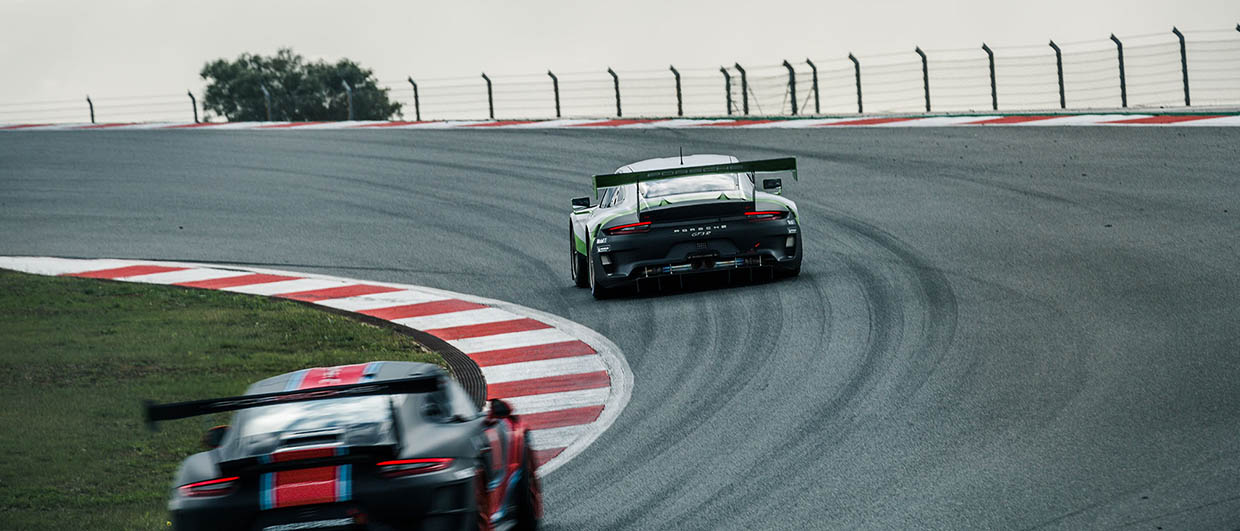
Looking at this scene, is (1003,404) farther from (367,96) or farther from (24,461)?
(367,96)

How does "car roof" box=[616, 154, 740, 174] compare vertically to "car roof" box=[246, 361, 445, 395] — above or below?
above

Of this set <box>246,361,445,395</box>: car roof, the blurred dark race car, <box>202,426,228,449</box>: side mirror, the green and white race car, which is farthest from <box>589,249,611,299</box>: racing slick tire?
<box>202,426,228,449</box>: side mirror

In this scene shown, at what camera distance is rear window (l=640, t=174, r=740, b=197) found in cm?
1283

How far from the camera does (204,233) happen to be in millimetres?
18359

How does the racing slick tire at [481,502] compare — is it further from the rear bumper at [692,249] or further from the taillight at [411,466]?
the rear bumper at [692,249]

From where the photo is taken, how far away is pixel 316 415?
5.48 m

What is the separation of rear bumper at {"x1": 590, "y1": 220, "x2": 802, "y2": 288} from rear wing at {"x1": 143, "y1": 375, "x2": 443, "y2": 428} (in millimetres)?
6973

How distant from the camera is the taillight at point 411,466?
17.3 ft

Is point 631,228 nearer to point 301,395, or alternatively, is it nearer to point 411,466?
point 301,395

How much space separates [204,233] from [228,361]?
7.34 m

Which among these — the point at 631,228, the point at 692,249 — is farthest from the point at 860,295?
the point at 631,228

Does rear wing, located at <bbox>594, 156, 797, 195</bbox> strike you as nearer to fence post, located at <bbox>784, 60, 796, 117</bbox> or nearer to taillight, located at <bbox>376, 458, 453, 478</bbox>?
taillight, located at <bbox>376, 458, 453, 478</bbox>

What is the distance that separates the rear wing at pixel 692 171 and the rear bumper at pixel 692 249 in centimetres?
47

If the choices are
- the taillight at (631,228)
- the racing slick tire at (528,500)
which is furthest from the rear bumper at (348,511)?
the taillight at (631,228)
